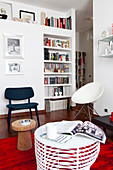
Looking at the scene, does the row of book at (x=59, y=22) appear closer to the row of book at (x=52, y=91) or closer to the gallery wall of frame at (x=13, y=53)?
the gallery wall of frame at (x=13, y=53)

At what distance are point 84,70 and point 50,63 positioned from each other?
2.46 meters

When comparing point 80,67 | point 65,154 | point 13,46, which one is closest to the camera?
point 65,154

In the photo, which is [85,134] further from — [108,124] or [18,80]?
[18,80]

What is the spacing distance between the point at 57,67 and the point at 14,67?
1.35m

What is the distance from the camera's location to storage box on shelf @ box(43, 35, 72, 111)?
4402mm

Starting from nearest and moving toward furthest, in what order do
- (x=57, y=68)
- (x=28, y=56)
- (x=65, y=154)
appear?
1. (x=65, y=154)
2. (x=28, y=56)
3. (x=57, y=68)

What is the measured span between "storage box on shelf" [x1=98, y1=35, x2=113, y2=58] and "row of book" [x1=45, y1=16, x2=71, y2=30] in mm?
1509

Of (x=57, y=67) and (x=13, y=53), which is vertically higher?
(x=13, y=53)

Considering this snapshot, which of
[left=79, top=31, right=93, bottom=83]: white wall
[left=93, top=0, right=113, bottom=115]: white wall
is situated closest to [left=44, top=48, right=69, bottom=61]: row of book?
[left=93, top=0, right=113, bottom=115]: white wall

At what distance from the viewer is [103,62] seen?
11.3 ft

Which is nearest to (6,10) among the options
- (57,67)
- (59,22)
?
(59,22)

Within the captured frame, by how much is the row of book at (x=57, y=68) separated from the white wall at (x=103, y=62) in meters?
1.25

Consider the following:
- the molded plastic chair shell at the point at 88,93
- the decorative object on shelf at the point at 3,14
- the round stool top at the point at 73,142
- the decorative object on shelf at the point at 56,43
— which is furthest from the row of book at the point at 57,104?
the round stool top at the point at 73,142

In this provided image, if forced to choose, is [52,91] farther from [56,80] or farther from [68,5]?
[68,5]
